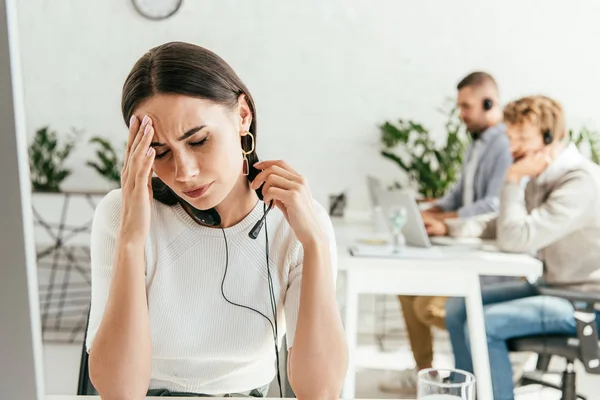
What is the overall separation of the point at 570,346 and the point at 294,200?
107cm

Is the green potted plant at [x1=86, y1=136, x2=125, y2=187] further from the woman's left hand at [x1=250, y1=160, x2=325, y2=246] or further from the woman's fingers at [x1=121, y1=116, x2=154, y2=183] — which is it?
the woman's left hand at [x1=250, y1=160, x2=325, y2=246]

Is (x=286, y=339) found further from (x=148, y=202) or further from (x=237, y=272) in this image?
(x=148, y=202)

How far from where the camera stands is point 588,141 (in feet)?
5.57

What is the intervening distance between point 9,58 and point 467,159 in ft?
4.40

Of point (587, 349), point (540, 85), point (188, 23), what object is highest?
point (188, 23)

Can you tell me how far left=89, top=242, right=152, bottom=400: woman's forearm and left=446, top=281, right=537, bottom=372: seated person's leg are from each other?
91 centimetres

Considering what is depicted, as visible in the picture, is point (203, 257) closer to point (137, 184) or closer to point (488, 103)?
point (137, 184)

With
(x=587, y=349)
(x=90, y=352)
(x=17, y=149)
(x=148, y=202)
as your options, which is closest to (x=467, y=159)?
(x=587, y=349)

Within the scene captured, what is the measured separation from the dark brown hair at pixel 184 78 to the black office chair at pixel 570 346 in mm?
1018

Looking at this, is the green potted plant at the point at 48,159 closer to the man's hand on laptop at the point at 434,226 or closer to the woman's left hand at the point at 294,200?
the woman's left hand at the point at 294,200

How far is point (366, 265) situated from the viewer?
66.4 inches

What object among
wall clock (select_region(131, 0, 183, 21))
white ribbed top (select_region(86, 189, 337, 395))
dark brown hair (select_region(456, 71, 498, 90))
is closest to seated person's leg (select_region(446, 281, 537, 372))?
dark brown hair (select_region(456, 71, 498, 90))

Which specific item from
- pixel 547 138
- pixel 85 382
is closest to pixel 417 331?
pixel 547 138

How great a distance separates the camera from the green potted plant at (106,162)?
1501 millimetres
